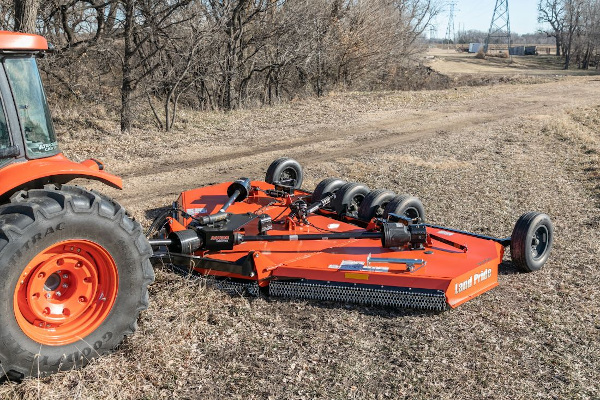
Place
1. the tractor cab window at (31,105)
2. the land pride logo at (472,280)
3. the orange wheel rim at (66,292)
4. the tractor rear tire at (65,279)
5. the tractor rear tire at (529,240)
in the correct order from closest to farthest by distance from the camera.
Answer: the tractor rear tire at (65,279) < the orange wheel rim at (66,292) < the tractor cab window at (31,105) < the land pride logo at (472,280) < the tractor rear tire at (529,240)

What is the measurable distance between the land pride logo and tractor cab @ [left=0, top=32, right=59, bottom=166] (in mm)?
3318

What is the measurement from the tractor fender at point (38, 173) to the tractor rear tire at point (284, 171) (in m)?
3.65

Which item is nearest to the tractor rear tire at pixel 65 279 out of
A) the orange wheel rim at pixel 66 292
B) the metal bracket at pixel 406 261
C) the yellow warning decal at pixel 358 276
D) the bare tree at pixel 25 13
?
the orange wheel rim at pixel 66 292

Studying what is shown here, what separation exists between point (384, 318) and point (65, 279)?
96.2 inches

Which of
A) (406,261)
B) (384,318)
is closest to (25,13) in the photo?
(406,261)

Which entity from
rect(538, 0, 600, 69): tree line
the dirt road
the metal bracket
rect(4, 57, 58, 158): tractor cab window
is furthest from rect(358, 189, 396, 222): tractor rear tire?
rect(538, 0, 600, 69): tree line

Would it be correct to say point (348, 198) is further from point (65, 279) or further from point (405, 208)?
point (65, 279)

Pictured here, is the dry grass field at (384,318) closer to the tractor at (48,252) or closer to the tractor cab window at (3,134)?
the tractor at (48,252)

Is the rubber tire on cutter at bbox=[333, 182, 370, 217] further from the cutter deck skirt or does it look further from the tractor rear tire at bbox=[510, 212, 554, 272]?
the tractor rear tire at bbox=[510, 212, 554, 272]

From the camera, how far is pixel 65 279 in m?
3.69

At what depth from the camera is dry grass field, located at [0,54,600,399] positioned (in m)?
3.67

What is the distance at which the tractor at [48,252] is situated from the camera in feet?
10.9

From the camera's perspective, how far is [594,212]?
25.6ft

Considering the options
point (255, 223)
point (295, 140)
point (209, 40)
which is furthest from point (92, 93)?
point (255, 223)
